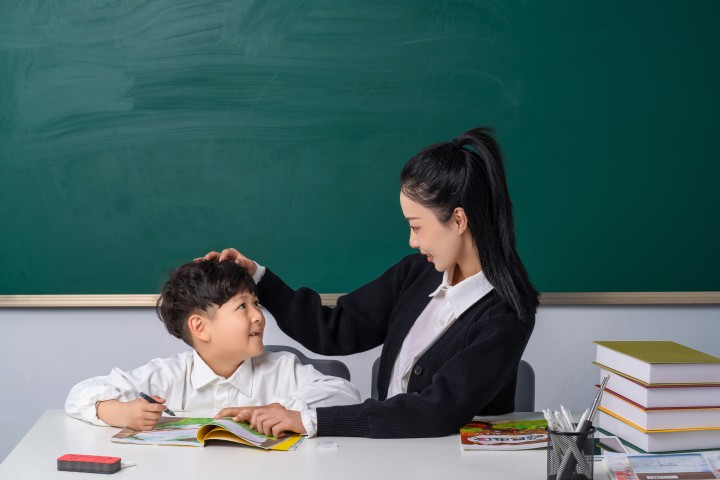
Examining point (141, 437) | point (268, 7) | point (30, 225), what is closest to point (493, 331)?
point (141, 437)

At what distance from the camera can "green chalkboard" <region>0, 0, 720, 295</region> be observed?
3.08m

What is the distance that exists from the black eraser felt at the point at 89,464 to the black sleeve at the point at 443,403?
432mm

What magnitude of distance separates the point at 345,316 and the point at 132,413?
74cm

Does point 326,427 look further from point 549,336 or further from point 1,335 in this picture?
point 1,335

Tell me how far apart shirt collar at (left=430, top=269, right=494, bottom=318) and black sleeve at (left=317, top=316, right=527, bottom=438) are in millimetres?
154

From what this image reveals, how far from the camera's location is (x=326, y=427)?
68.1 inches

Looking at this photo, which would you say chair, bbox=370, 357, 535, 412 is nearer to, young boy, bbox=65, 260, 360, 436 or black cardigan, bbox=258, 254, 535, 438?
black cardigan, bbox=258, 254, 535, 438

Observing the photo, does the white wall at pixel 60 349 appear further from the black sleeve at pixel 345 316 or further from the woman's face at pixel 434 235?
the woman's face at pixel 434 235

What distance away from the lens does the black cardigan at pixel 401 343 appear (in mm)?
1738

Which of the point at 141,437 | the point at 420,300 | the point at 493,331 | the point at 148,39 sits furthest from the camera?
the point at 148,39

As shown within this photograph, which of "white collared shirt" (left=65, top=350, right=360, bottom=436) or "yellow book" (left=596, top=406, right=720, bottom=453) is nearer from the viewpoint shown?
"yellow book" (left=596, top=406, right=720, bottom=453)

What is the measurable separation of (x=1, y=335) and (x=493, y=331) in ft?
7.00

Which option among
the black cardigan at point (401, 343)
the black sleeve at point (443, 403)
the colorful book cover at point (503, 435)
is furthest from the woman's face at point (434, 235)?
the colorful book cover at point (503, 435)

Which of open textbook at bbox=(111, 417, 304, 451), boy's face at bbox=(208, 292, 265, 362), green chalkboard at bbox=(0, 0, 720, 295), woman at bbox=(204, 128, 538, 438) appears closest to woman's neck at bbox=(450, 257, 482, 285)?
woman at bbox=(204, 128, 538, 438)
